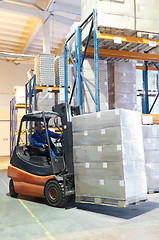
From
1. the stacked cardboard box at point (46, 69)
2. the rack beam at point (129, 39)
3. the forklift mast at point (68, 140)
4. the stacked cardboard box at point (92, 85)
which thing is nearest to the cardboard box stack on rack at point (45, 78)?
the stacked cardboard box at point (46, 69)

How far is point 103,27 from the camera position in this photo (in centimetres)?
506

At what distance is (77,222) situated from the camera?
161 inches

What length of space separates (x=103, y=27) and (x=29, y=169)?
292cm

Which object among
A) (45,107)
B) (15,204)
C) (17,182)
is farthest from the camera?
(45,107)

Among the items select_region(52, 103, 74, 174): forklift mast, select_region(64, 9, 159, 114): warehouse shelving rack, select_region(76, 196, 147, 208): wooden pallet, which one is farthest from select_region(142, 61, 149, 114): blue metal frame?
select_region(76, 196, 147, 208): wooden pallet

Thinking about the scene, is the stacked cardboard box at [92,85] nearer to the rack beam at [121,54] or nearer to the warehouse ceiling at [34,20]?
the rack beam at [121,54]

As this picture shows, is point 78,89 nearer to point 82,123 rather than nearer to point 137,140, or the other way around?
point 82,123

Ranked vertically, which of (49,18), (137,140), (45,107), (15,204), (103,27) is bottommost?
(15,204)

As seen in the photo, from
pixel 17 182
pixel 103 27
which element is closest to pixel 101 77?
pixel 103 27

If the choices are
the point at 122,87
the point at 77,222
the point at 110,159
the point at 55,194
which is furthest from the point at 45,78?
the point at 77,222

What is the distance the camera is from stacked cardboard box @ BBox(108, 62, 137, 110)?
6.16 metres

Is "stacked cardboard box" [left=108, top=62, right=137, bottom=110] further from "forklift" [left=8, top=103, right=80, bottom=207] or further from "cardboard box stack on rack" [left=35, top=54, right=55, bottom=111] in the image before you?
"cardboard box stack on rack" [left=35, top=54, right=55, bottom=111]

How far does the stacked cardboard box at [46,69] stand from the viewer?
9.51 metres

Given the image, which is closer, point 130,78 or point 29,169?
point 29,169
